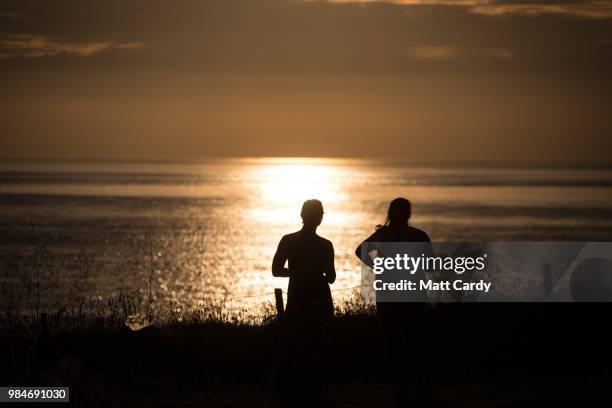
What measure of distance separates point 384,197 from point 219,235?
284 feet

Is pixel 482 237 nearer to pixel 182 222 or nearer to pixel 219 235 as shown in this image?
pixel 219 235

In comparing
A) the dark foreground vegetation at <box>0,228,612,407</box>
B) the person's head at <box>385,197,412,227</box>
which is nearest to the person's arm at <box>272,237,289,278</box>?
the dark foreground vegetation at <box>0,228,612,407</box>

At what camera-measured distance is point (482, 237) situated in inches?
3469

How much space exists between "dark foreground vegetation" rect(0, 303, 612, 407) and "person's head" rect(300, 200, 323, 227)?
133 centimetres

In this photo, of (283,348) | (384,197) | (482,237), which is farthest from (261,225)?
(283,348)

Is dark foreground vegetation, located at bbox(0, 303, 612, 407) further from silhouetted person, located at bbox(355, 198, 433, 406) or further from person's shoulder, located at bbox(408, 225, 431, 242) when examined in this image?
person's shoulder, located at bbox(408, 225, 431, 242)

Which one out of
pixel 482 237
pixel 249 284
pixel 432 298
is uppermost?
pixel 482 237

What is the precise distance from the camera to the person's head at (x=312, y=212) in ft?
33.3

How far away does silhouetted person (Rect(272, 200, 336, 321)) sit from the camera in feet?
34.1

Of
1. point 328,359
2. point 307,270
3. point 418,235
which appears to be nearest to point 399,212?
point 418,235

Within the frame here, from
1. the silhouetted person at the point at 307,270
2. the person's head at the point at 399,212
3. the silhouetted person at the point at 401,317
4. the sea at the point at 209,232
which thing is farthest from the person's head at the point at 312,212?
the sea at the point at 209,232

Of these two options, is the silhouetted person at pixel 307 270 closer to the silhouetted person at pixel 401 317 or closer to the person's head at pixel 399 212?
the silhouetted person at pixel 401 317

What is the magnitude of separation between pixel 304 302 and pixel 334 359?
3293 mm

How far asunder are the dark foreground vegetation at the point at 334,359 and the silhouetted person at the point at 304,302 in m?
0.03
